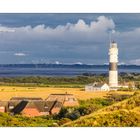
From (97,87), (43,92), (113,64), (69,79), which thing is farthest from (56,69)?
(113,64)

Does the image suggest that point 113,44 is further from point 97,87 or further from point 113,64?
point 97,87

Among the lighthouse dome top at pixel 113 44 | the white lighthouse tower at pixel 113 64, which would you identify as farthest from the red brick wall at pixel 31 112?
the lighthouse dome top at pixel 113 44

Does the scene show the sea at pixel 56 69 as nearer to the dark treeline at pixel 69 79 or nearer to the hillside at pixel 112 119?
the dark treeline at pixel 69 79

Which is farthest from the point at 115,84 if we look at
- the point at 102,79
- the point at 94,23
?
the point at 94,23

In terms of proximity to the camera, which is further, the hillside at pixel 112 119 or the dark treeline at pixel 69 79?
the dark treeline at pixel 69 79

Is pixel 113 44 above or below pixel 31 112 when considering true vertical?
above

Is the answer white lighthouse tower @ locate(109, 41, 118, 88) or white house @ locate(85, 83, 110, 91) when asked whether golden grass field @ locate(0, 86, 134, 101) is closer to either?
white house @ locate(85, 83, 110, 91)

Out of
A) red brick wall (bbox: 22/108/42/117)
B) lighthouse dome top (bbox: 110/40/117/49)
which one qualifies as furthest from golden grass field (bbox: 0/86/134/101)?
lighthouse dome top (bbox: 110/40/117/49)
